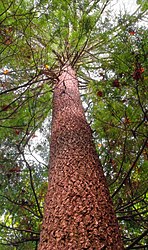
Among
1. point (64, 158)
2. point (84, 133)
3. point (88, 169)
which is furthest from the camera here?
point (84, 133)

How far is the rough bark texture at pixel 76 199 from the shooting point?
165cm

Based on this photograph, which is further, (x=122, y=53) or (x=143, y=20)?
(x=143, y=20)

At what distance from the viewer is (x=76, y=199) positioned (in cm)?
203

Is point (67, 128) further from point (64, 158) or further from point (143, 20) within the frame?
point (143, 20)

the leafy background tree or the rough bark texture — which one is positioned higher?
the leafy background tree

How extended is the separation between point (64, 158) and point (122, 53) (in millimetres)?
2130

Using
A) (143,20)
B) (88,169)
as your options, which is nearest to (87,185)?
(88,169)

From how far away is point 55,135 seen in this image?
130 inches

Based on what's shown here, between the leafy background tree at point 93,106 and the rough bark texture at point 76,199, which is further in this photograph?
the leafy background tree at point 93,106

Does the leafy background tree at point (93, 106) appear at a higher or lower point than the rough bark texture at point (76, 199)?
higher

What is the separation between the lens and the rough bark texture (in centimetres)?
165

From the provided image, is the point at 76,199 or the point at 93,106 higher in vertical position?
the point at 93,106

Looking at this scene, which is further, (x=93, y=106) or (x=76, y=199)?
(x=93, y=106)

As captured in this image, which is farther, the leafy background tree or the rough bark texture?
the leafy background tree
